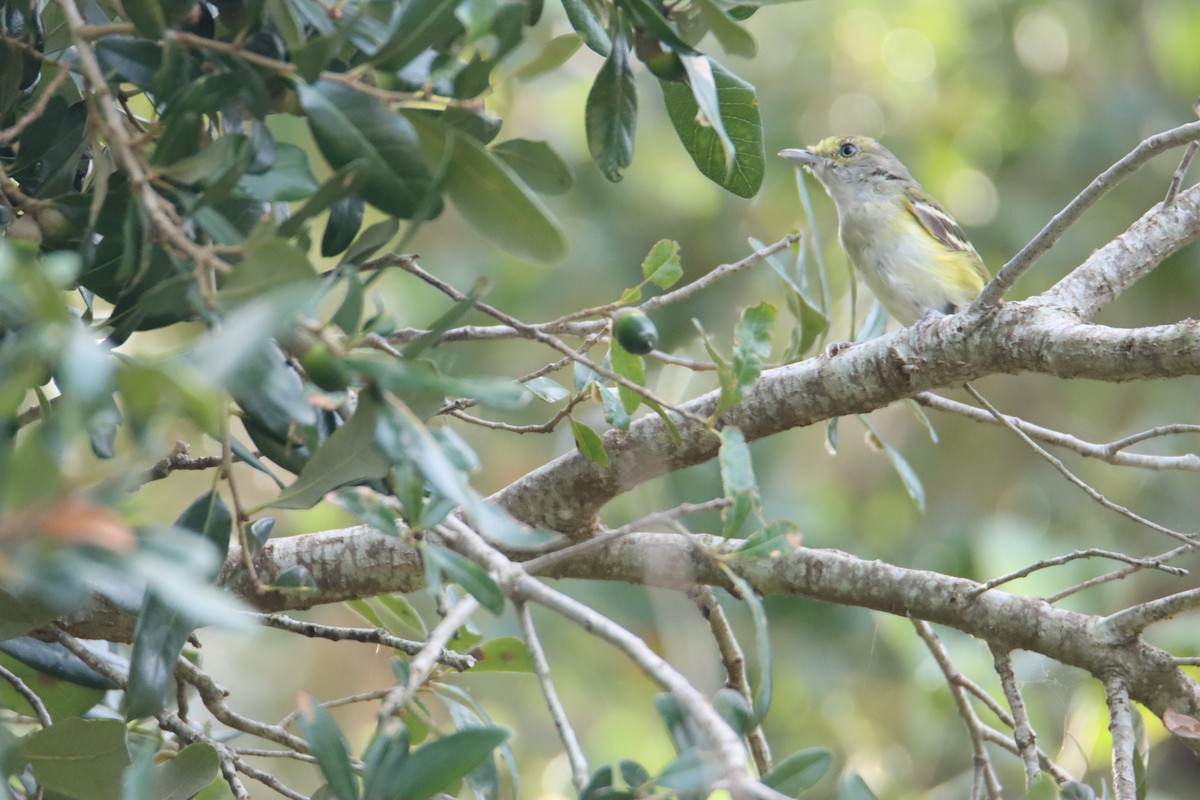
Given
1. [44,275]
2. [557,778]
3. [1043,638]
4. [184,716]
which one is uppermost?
[44,275]

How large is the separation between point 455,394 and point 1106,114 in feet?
19.1

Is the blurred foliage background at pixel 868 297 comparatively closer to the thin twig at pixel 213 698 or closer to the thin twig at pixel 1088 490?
the thin twig at pixel 1088 490

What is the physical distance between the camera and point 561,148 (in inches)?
228

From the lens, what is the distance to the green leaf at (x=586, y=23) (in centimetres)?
135

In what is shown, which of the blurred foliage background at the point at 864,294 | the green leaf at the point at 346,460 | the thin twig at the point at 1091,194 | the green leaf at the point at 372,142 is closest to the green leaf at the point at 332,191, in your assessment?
the green leaf at the point at 372,142

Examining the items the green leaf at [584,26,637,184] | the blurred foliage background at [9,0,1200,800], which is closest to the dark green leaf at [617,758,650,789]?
the green leaf at [584,26,637,184]

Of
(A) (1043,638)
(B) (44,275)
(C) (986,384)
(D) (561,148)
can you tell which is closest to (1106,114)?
(C) (986,384)

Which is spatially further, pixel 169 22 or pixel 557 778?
pixel 557 778

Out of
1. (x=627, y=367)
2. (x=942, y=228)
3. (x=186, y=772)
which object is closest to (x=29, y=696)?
(x=186, y=772)

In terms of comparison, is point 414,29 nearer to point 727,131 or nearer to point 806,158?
point 727,131

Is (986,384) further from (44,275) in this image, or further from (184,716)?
(44,275)

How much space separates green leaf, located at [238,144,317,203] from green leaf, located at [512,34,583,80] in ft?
0.80

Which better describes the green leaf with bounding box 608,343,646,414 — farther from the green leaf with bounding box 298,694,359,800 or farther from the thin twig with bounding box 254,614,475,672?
the green leaf with bounding box 298,694,359,800

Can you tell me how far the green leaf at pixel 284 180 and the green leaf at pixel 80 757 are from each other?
730 mm
